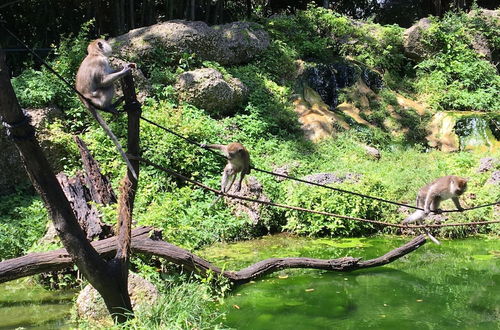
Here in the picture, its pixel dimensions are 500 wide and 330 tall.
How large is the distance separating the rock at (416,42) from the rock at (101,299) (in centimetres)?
1470

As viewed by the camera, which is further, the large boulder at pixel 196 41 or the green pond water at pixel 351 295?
the large boulder at pixel 196 41

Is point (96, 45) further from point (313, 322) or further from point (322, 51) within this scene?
point (322, 51)

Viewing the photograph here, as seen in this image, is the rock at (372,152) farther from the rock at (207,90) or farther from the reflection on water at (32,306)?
the reflection on water at (32,306)

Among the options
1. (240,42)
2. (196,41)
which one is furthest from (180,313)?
(240,42)

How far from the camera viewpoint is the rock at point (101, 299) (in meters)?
6.06

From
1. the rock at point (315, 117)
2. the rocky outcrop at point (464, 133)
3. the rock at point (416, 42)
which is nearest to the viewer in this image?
the rock at point (315, 117)

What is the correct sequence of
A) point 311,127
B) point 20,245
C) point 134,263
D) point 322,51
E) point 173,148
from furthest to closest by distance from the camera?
1. point 322,51
2. point 311,127
3. point 173,148
4. point 20,245
5. point 134,263

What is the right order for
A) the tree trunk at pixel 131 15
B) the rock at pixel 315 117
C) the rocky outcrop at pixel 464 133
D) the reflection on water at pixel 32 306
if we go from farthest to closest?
1. the tree trunk at pixel 131 15
2. the rocky outcrop at pixel 464 133
3. the rock at pixel 315 117
4. the reflection on water at pixel 32 306

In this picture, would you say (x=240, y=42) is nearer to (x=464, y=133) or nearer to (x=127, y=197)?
(x=464, y=133)

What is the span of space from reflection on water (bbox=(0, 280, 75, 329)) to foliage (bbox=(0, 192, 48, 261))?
789mm

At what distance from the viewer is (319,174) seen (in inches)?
441

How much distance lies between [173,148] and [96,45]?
5263 millimetres

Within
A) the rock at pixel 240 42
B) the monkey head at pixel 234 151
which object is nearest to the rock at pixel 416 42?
the rock at pixel 240 42

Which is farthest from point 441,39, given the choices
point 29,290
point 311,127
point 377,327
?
point 29,290
